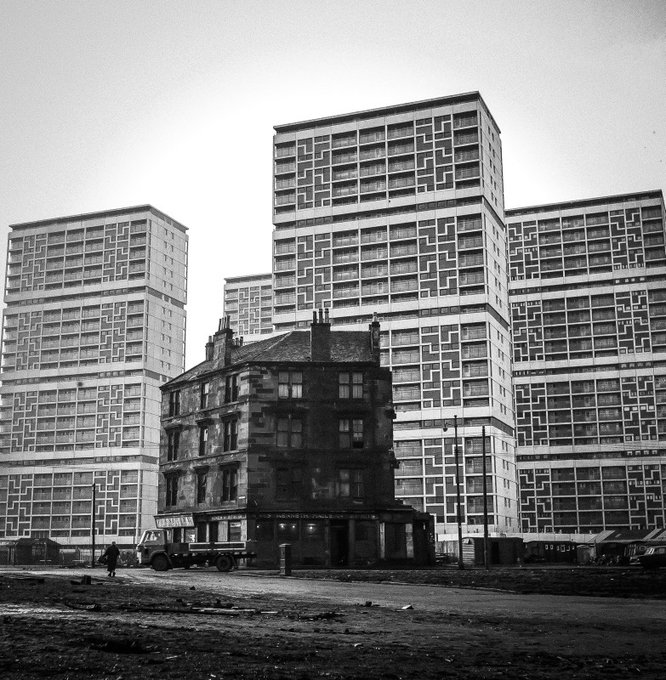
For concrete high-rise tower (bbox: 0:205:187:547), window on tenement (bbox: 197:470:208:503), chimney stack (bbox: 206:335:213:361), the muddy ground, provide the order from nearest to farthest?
1. the muddy ground
2. window on tenement (bbox: 197:470:208:503)
3. chimney stack (bbox: 206:335:213:361)
4. concrete high-rise tower (bbox: 0:205:187:547)

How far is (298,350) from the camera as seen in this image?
69.5 m

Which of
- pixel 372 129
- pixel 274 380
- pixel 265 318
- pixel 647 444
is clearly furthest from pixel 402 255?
pixel 265 318

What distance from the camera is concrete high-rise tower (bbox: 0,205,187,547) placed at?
13062 centimetres

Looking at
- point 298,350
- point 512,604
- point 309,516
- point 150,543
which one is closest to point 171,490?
point 309,516

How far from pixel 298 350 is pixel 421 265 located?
43388 millimetres

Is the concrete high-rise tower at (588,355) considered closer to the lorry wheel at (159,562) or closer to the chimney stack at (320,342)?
the chimney stack at (320,342)

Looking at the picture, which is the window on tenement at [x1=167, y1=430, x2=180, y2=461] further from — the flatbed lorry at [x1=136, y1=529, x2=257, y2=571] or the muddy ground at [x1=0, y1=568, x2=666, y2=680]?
the muddy ground at [x1=0, y1=568, x2=666, y2=680]

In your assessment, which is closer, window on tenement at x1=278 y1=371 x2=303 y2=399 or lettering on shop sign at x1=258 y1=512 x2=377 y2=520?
lettering on shop sign at x1=258 y1=512 x2=377 y2=520

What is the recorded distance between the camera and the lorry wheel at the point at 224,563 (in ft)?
178

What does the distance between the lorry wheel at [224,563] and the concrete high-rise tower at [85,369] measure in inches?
2983

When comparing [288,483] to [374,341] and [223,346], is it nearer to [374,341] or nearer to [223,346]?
[374,341]

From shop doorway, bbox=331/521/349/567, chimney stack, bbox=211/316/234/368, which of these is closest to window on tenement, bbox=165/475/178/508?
chimney stack, bbox=211/316/234/368

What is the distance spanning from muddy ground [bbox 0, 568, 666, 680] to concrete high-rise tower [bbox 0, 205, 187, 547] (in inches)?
4489

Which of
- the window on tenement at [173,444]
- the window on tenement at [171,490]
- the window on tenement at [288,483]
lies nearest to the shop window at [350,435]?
the window on tenement at [288,483]
